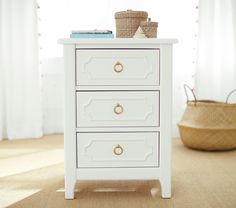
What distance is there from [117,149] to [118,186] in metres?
0.27

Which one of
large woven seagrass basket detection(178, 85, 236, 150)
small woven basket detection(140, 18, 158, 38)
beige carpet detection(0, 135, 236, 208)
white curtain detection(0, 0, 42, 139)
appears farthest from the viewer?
white curtain detection(0, 0, 42, 139)

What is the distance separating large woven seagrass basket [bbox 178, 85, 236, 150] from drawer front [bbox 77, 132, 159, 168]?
0.91 m

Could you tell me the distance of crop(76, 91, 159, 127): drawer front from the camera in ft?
5.24

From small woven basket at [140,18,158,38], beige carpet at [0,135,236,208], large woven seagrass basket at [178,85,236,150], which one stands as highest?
small woven basket at [140,18,158,38]

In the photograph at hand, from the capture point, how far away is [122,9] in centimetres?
288

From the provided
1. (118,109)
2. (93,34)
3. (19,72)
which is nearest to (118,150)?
(118,109)

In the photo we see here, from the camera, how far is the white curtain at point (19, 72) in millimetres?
2834

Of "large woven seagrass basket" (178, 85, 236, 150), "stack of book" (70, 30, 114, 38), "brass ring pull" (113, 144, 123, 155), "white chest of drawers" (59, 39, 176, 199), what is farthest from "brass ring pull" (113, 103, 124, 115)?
"large woven seagrass basket" (178, 85, 236, 150)

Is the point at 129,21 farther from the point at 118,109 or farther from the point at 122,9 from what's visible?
the point at 122,9

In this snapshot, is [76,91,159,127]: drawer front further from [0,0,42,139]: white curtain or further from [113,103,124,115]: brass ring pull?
[0,0,42,139]: white curtain

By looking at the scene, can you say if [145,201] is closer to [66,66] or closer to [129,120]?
[129,120]

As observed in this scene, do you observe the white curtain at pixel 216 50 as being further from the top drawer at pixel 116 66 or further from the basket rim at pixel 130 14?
the top drawer at pixel 116 66

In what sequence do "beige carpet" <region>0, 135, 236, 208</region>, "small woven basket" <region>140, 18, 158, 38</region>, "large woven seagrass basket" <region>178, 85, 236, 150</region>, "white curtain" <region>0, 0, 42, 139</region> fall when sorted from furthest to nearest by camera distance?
"white curtain" <region>0, 0, 42, 139</region>, "large woven seagrass basket" <region>178, 85, 236, 150</region>, "small woven basket" <region>140, 18, 158, 38</region>, "beige carpet" <region>0, 135, 236, 208</region>

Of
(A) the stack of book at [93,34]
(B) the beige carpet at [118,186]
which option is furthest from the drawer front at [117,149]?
(A) the stack of book at [93,34]
